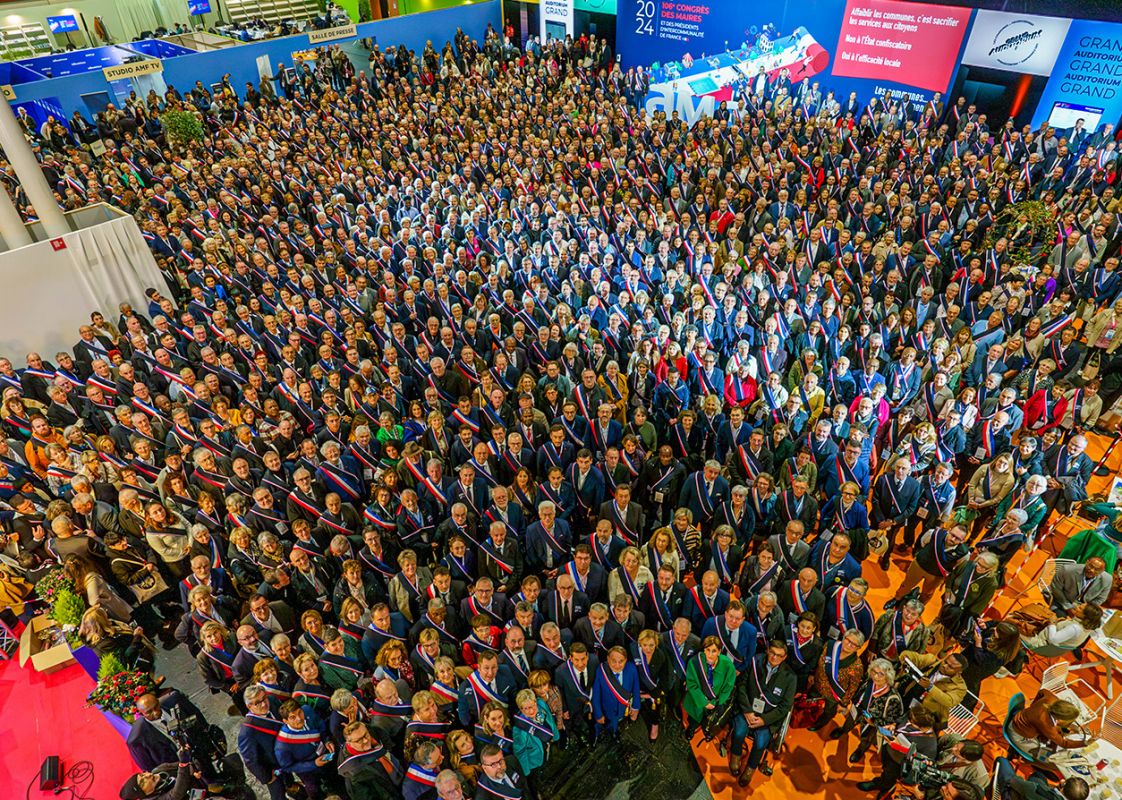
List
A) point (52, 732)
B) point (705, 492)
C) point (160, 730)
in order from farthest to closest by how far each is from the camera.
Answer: point (705, 492)
point (52, 732)
point (160, 730)

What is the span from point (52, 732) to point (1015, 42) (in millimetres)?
16528

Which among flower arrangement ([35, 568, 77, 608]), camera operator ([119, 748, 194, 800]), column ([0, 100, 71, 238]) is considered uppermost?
column ([0, 100, 71, 238])

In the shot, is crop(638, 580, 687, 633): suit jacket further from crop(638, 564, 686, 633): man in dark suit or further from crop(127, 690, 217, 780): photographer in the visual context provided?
crop(127, 690, 217, 780): photographer

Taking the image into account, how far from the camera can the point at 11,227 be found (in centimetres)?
811

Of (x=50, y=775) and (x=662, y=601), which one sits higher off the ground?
(x=662, y=601)

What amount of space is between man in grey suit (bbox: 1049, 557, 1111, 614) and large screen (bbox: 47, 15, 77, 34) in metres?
29.5

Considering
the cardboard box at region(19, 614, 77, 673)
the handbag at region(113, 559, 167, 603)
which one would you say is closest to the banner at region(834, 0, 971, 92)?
the handbag at region(113, 559, 167, 603)

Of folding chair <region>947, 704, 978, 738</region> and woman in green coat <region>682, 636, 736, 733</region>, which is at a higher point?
woman in green coat <region>682, 636, 736, 733</region>

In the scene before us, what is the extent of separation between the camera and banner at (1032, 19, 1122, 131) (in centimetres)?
1078

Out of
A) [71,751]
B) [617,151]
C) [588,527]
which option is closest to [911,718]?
[588,527]

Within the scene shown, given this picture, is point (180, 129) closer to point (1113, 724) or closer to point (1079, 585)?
point (1079, 585)

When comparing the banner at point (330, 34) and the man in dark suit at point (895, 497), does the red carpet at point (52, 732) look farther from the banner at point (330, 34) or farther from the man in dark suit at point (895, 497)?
the banner at point (330, 34)

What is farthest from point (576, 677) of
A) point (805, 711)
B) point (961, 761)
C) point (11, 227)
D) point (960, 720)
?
point (11, 227)

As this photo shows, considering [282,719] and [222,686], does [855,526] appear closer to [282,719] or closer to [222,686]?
[282,719]
